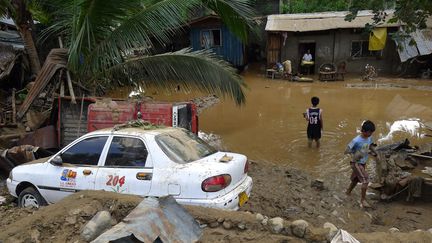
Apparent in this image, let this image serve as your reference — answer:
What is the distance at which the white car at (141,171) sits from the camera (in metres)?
5.12

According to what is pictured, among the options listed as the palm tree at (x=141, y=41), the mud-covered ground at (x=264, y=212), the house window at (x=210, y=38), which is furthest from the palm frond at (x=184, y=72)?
the house window at (x=210, y=38)

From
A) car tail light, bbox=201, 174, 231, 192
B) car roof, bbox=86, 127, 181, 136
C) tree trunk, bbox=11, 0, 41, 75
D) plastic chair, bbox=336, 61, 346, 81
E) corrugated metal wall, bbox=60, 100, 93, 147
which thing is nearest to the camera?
car tail light, bbox=201, 174, 231, 192

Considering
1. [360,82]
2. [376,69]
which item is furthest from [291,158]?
[376,69]

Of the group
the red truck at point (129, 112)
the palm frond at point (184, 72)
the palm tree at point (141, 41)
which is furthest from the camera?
the palm frond at point (184, 72)

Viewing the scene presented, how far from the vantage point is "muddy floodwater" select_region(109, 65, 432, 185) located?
1040cm

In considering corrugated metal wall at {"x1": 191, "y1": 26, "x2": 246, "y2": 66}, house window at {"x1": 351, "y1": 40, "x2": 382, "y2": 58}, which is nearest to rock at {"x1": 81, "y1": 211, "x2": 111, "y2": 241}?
corrugated metal wall at {"x1": 191, "y1": 26, "x2": 246, "y2": 66}

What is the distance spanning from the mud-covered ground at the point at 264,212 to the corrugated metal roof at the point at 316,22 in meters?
15.7

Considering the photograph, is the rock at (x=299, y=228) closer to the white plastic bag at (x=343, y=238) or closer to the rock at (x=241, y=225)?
the white plastic bag at (x=343, y=238)

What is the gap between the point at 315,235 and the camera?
3871mm

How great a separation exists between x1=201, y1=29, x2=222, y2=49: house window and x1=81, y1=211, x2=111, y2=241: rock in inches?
874

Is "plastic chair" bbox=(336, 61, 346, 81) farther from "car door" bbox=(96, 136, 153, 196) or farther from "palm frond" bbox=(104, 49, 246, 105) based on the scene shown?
"car door" bbox=(96, 136, 153, 196)

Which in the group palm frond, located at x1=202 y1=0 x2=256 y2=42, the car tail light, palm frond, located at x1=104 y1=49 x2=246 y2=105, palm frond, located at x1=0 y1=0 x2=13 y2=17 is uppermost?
palm frond, located at x1=0 y1=0 x2=13 y2=17

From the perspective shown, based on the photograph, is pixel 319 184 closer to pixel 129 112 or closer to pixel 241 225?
pixel 241 225

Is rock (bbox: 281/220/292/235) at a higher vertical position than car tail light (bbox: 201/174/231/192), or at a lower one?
lower
